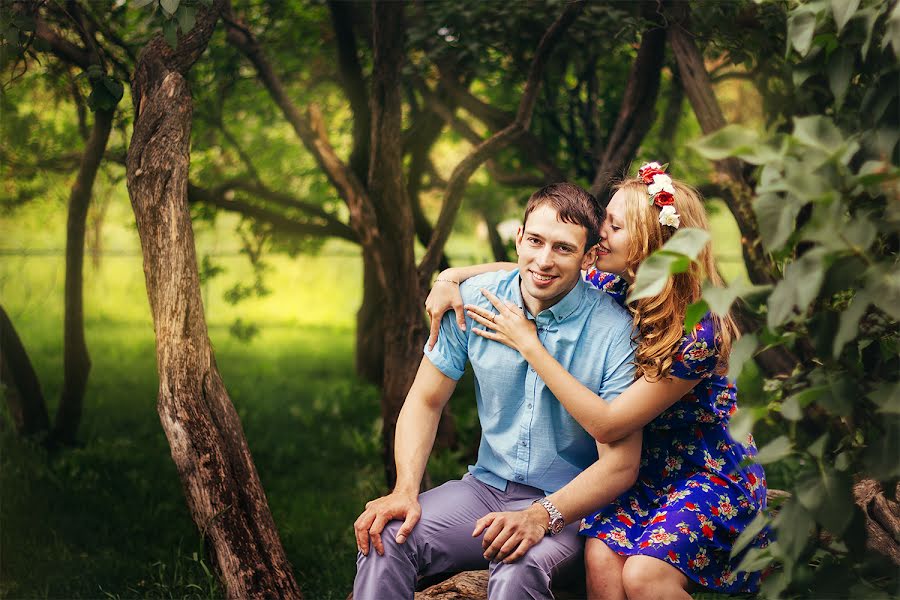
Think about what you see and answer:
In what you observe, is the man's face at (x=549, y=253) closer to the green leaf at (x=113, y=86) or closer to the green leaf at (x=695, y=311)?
the green leaf at (x=695, y=311)

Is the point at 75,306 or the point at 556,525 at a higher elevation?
the point at 75,306

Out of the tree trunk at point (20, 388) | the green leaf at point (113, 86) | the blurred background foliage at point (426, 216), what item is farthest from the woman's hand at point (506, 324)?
the tree trunk at point (20, 388)

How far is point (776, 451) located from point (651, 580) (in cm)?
79

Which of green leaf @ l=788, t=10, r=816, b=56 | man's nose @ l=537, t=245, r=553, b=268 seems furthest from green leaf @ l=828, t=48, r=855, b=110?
man's nose @ l=537, t=245, r=553, b=268

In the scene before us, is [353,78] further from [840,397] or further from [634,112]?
[840,397]

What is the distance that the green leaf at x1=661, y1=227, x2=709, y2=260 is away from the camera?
5.43ft

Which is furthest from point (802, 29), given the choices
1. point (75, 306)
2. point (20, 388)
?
point (20, 388)

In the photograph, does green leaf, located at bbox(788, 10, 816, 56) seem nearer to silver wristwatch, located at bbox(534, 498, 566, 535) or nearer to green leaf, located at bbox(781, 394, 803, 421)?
green leaf, located at bbox(781, 394, 803, 421)

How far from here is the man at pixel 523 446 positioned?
252 cm

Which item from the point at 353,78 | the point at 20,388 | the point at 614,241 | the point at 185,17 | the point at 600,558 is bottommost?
the point at 20,388

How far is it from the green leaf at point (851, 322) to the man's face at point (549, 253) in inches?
41.3

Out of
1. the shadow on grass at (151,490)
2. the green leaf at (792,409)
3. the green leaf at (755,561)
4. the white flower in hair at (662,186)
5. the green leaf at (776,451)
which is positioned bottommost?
the shadow on grass at (151,490)

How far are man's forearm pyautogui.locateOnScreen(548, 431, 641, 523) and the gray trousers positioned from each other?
111mm

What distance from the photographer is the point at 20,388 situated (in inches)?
212
